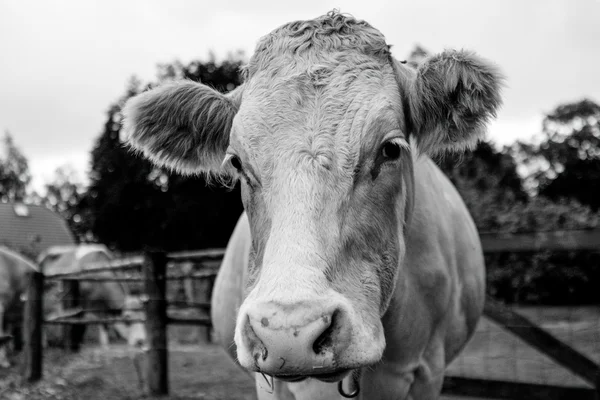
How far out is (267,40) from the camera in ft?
9.32

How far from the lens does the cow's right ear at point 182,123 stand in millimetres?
3041

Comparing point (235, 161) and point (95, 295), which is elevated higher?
point (235, 161)

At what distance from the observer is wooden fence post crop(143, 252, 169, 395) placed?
686 centimetres

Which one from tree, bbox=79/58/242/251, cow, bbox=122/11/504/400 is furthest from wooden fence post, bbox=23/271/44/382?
tree, bbox=79/58/242/251

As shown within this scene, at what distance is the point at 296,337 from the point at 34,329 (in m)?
7.86

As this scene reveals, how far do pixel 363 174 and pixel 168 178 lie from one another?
31.2 meters

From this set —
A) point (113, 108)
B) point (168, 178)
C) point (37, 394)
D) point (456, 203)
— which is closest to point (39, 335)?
point (37, 394)

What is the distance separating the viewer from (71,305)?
11.4 meters

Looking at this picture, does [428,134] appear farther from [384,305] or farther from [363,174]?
[384,305]

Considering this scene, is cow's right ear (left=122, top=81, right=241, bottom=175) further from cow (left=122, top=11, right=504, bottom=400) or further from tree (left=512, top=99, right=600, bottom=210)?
tree (left=512, top=99, right=600, bottom=210)

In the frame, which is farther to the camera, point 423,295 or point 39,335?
point 39,335

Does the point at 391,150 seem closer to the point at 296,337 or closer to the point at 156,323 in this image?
the point at 296,337

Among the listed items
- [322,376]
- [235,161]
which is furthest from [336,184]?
[322,376]

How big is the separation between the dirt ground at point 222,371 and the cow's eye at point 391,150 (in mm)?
3279
